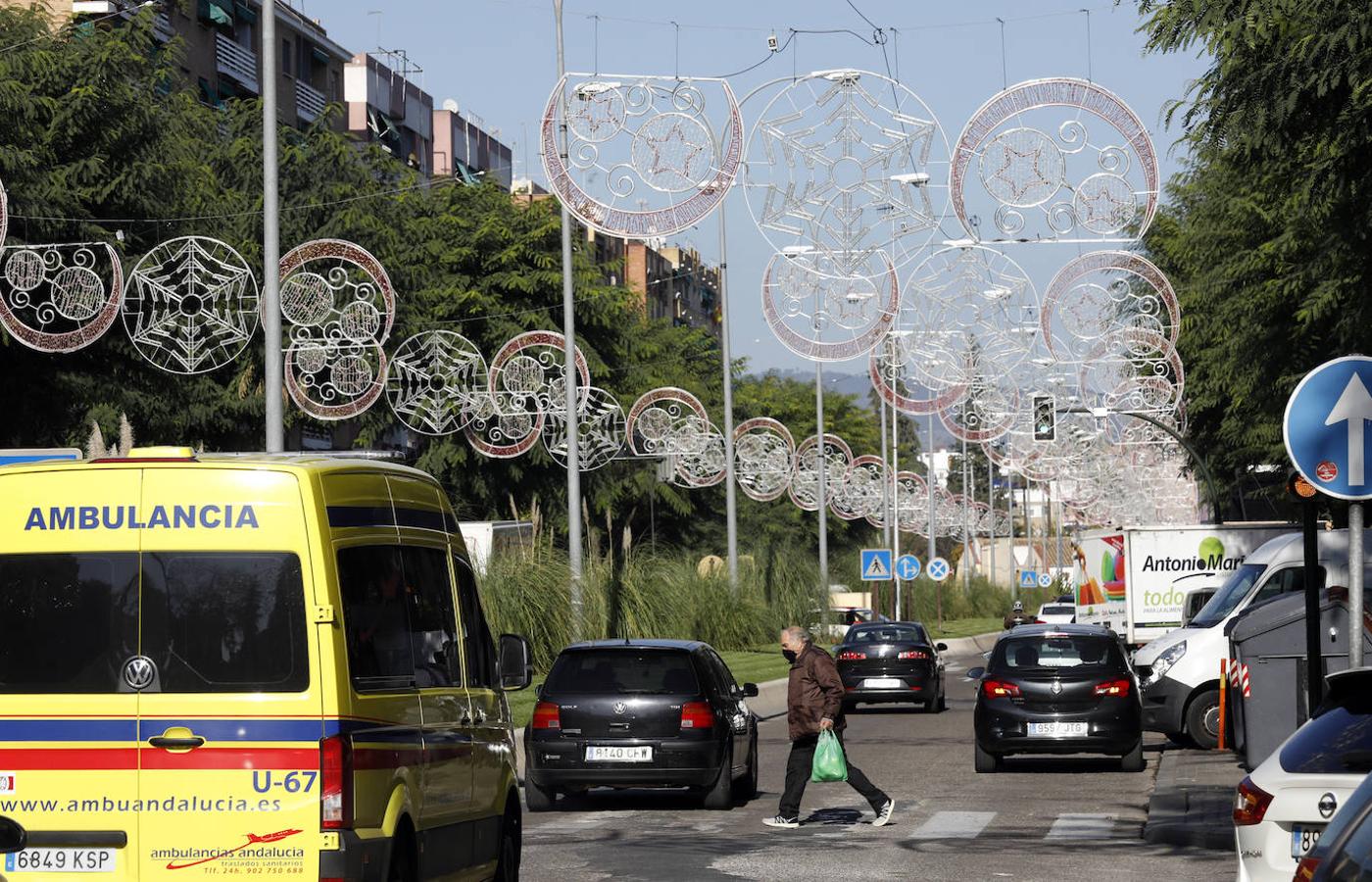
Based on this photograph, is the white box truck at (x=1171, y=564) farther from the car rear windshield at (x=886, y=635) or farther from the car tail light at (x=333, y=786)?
the car tail light at (x=333, y=786)

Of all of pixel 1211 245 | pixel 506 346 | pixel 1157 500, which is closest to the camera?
pixel 1211 245

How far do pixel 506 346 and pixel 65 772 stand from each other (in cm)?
2728

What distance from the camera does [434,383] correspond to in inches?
2190

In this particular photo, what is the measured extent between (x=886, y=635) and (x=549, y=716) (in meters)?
17.9

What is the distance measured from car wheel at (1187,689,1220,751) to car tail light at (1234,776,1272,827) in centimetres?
1726

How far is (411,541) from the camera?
32.9 ft

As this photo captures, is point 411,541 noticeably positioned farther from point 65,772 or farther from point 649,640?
point 649,640

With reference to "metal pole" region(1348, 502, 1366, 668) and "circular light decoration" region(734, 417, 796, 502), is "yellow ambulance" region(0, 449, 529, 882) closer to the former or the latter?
"metal pole" region(1348, 502, 1366, 668)

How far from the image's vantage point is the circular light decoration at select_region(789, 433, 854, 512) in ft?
204

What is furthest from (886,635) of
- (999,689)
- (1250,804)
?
(1250,804)

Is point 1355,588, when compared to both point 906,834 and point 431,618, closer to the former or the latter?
point 431,618

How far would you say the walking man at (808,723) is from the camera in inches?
676

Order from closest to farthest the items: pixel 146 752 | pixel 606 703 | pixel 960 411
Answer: pixel 146 752 → pixel 606 703 → pixel 960 411

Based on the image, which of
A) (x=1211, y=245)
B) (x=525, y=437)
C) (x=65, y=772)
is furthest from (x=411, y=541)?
(x=525, y=437)
